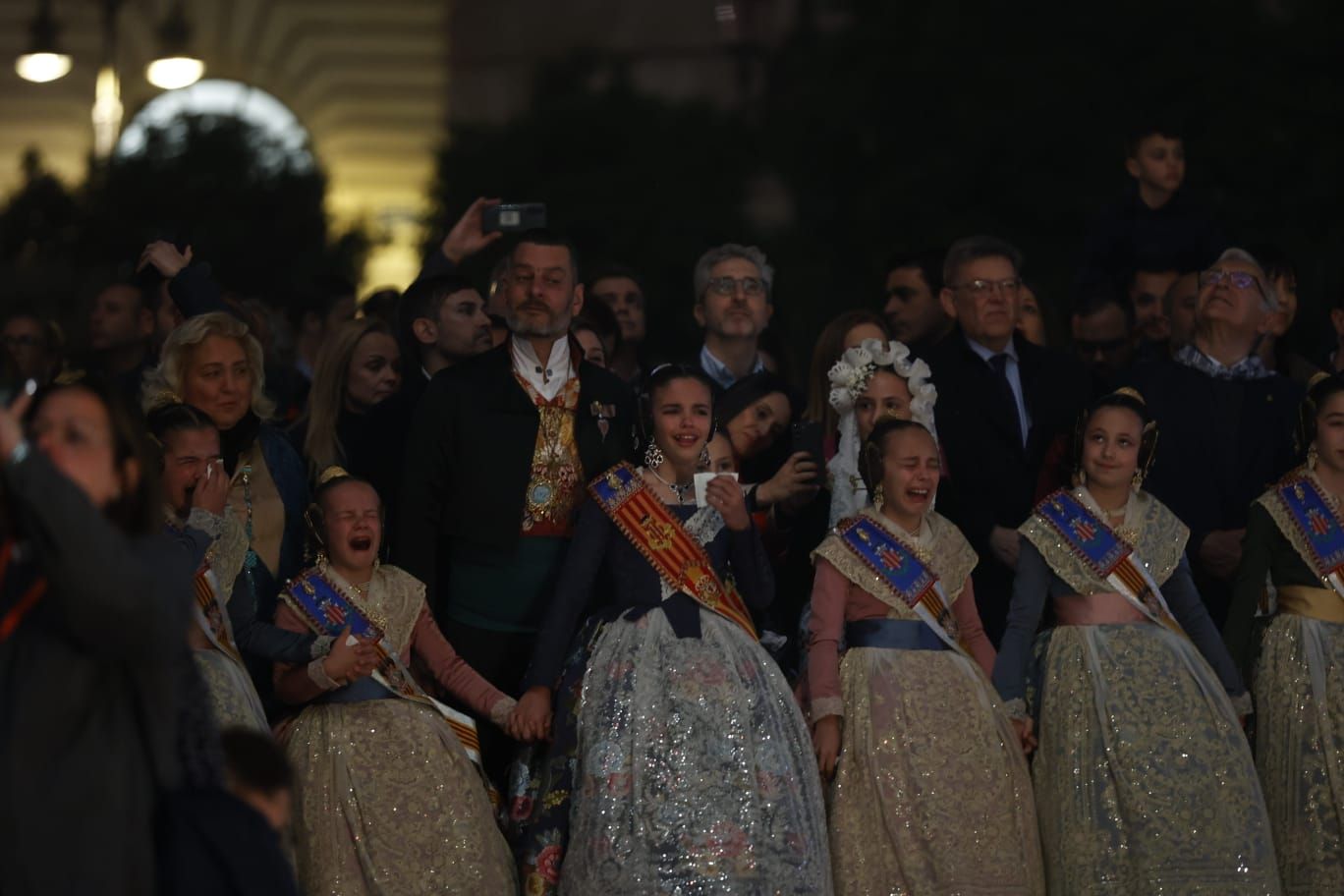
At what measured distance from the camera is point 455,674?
26.6 feet

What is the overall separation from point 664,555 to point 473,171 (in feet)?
61.4

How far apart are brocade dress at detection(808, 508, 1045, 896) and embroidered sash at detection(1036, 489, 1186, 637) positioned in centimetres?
54

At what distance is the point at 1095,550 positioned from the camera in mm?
8344

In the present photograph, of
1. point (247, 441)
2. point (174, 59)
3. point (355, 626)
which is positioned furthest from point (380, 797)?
point (174, 59)

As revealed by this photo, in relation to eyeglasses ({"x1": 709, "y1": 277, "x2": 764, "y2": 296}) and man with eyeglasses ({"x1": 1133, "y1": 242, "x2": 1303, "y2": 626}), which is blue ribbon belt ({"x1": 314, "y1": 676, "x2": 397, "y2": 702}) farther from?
man with eyeglasses ({"x1": 1133, "y1": 242, "x2": 1303, "y2": 626})

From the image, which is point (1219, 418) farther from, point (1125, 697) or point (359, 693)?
point (359, 693)

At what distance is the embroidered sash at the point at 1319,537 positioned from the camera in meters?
8.63

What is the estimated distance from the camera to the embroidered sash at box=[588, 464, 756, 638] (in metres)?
8.07

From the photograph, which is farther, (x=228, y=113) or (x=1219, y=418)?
(x=228, y=113)

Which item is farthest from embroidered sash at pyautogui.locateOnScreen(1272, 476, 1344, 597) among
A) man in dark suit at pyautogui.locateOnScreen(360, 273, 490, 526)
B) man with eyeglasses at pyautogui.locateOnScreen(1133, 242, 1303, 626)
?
man in dark suit at pyautogui.locateOnScreen(360, 273, 490, 526)

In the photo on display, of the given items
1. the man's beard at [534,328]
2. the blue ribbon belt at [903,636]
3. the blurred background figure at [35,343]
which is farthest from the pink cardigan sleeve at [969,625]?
the blurred background figure at [35,343]

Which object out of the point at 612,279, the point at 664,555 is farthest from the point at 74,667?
the point at 612,279

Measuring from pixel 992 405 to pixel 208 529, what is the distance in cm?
331

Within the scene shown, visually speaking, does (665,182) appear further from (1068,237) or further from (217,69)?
(217,69)
